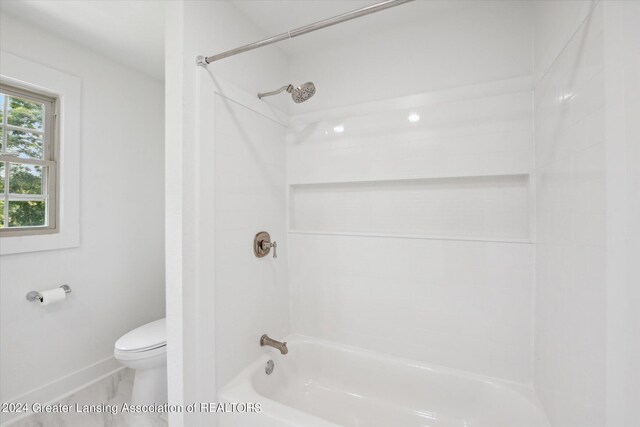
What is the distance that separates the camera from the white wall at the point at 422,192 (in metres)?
1.46

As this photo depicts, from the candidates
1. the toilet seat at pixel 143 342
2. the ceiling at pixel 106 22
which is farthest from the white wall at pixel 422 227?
the ceiling at pixel 106 22

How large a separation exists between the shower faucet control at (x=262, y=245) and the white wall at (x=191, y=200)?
12.8 inches

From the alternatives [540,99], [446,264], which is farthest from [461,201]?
[540,99]

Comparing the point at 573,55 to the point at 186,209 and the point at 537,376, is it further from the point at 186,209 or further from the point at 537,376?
the point at 186,209

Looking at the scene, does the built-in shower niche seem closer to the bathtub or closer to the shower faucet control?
the shower faucet control

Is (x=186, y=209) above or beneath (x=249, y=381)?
above

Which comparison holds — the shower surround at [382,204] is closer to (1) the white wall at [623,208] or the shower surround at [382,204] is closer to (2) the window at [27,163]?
(1) the white wall at [623,208]

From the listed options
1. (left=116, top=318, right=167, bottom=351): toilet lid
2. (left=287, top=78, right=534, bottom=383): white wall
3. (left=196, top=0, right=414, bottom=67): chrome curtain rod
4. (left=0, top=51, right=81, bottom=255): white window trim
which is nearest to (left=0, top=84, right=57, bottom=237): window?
(left=0, top=51, right=81, bottom=255): white window trim

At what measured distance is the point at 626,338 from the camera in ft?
2.36

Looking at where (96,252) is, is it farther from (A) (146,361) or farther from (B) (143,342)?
(A) (146,361)

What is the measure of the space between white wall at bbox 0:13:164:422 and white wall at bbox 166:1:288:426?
130cm

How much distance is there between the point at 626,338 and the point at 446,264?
2.89 feet

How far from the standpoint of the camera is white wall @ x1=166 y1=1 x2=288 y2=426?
1231mm

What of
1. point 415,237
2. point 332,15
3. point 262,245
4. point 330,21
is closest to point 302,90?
point 330,21
